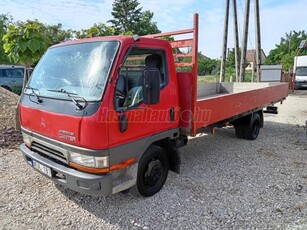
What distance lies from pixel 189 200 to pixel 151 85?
174 centimetres

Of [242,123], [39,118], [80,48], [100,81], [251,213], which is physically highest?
[80,48]

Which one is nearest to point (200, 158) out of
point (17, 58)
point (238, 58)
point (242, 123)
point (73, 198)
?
point (242, 123)

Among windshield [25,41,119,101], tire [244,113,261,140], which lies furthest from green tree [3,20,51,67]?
tire [244,113,261,140]

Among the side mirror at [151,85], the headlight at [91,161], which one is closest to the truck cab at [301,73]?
the side mirror at [151,85]

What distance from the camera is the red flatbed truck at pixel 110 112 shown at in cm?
255

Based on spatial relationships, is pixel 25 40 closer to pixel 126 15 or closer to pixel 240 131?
pixel 240 131

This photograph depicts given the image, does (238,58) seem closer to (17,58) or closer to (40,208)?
(17,58)

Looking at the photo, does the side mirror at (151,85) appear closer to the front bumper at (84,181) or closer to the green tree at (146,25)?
the front bumper at (84,181)

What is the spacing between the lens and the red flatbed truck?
255 cm

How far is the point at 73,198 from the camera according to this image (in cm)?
339

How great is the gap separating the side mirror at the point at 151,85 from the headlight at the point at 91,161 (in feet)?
2.62

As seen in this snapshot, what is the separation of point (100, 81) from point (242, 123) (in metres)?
4.62

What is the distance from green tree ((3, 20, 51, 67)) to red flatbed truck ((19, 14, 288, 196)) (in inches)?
110

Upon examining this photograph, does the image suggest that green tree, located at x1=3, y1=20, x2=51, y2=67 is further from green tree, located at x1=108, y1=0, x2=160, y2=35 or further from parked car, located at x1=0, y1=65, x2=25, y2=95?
green tree, located at x1=108, y1=0, x2=160, y2=35
